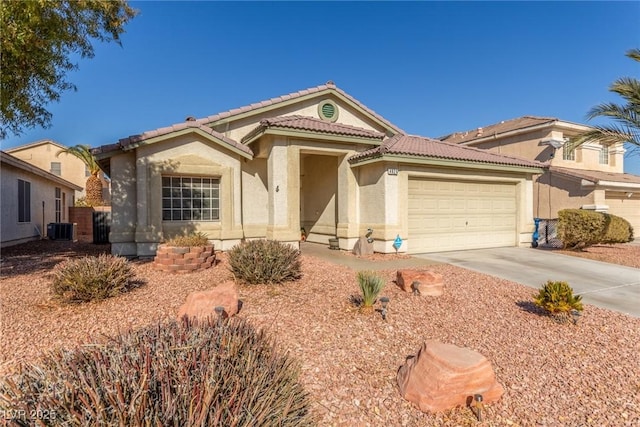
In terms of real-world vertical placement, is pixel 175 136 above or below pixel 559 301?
above

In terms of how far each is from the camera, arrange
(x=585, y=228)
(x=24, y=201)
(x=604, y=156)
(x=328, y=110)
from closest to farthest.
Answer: (x=585, y=228) → (x=328, y=110) → (x=24, y=201) → (x=604, y=156)

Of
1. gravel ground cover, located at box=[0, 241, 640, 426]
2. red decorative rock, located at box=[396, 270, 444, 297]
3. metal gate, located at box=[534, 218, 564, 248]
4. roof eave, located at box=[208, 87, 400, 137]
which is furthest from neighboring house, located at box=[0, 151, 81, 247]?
metal gate, located at box=[534, 218, 564, 248]

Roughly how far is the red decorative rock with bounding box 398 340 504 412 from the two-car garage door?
8673 millimetres

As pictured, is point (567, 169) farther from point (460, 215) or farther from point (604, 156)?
point (460, 215)

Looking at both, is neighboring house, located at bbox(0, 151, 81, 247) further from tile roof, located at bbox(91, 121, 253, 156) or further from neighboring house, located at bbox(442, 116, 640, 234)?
neighboring house, located at bbox(442, 116, 640, 234)

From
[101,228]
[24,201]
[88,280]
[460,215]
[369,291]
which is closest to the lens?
[369,291]

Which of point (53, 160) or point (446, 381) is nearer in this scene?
point (446, 381)

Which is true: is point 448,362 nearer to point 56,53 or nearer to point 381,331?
point 381,331

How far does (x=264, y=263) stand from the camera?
23.1 feet

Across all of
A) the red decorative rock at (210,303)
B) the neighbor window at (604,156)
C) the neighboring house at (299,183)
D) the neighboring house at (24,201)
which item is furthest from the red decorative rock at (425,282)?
the neighbor window at (604,156)

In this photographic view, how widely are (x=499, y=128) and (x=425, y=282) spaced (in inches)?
848

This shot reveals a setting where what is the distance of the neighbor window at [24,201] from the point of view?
15141 mm

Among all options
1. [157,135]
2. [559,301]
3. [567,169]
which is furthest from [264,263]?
[567,169]

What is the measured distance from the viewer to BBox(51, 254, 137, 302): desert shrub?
6043 millimetres
